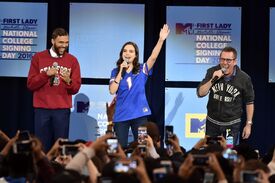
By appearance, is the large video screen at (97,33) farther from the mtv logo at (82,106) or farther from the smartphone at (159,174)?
the smartphone at (159,174)

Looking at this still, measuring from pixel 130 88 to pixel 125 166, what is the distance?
11.8 ft

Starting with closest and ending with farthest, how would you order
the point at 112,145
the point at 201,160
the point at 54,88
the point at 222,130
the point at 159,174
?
1. the point at 159,174
2. the point at 201,160
3. the point at 112,145
4. the point at 222,130
5. the point at 54,88

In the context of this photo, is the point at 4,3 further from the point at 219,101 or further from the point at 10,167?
the point at 10,167

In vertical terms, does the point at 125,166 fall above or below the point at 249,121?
below

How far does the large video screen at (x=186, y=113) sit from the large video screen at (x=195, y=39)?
0.21 meters

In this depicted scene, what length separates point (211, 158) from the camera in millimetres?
4852

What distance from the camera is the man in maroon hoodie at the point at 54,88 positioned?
822cm

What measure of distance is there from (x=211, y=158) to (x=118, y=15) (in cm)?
521

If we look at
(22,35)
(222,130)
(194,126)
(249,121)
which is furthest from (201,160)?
(22,35)

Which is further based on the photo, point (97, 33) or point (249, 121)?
point (97, 33)

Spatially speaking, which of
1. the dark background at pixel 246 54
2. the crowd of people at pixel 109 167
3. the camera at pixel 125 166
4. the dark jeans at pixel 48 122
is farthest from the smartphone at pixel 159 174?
the dark background at pixel 246 54

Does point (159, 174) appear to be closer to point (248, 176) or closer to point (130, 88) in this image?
point (248, 176)

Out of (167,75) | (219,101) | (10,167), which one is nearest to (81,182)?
(10,167)

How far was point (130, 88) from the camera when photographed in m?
8.38
